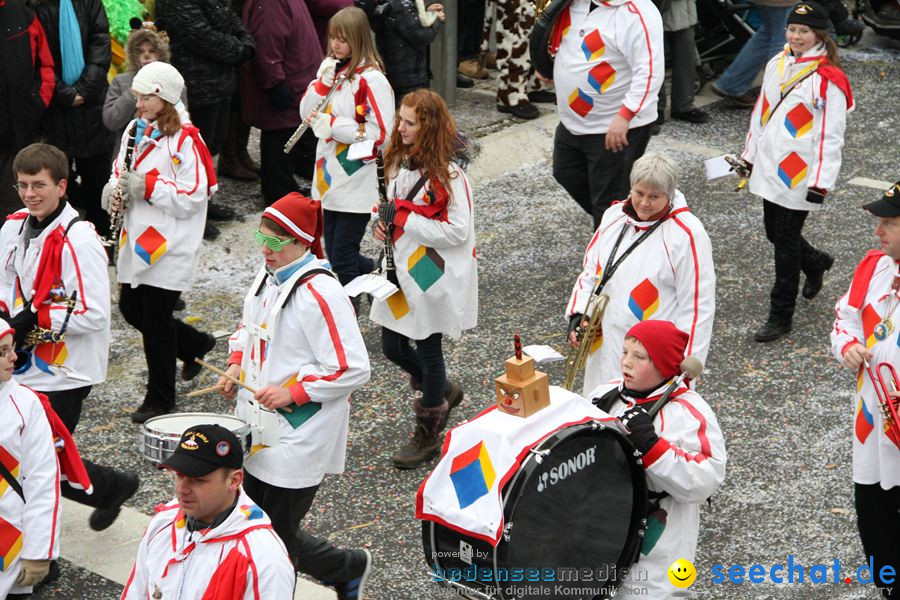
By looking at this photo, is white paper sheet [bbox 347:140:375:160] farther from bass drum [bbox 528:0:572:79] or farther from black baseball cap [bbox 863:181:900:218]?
black baseball cap [bbox 863:181:900:218]

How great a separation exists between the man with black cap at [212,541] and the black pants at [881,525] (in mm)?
2546

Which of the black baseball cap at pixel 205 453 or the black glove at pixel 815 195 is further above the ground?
the black baseball cap at pixel 205 453

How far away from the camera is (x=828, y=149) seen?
7.91m

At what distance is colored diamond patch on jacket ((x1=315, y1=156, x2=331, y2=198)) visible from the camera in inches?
325

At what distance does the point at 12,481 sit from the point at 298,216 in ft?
4.80

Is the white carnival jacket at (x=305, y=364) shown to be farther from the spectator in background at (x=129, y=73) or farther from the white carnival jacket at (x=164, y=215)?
the spectator in background at (x=129, y=73)

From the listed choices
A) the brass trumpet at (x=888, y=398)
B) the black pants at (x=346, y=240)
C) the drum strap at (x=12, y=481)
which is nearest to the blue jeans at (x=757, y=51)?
the black pants at (x=346, y=240)

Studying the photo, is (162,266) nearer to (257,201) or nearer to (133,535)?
(133,535)

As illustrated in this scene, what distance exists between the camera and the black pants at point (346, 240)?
27.2 feet

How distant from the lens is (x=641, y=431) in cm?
445

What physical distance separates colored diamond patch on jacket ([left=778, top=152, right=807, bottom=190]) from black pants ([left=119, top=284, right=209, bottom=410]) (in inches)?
145

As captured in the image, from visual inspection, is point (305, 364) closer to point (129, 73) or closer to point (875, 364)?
point (875, 364)

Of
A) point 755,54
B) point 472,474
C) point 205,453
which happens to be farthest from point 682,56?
point 205,453

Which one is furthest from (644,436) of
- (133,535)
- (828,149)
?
(828,149)
